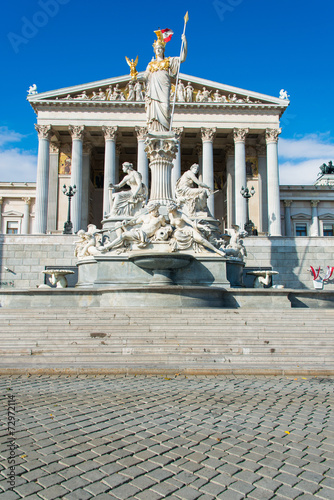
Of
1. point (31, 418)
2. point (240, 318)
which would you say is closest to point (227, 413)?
point (31, 418)

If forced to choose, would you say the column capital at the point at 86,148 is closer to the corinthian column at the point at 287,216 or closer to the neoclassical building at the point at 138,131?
the neoclassical building at the point at 138,131

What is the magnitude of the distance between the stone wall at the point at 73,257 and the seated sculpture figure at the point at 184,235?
1775 cm

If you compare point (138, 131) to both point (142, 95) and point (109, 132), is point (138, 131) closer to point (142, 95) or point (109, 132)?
point (109, 132)

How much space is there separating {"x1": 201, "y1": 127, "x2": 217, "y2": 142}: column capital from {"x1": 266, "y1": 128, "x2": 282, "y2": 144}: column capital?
19.3 ft

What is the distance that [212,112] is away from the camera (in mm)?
52406

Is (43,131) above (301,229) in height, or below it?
above

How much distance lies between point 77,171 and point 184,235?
3545 cm

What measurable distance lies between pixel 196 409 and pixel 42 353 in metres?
4.76

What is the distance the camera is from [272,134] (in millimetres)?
51250

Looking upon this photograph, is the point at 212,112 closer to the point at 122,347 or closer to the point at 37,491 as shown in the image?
the point at 122,347

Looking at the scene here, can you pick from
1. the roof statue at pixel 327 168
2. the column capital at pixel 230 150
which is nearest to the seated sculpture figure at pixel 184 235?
the column capital at pixel 230 150

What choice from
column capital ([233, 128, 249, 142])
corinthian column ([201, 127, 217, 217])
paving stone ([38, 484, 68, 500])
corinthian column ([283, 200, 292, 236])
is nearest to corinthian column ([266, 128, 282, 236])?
column capital ([233, 128, 249, 142])

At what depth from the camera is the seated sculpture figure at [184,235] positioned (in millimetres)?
16219

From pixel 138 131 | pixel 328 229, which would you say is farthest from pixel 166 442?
pixel 328 229
